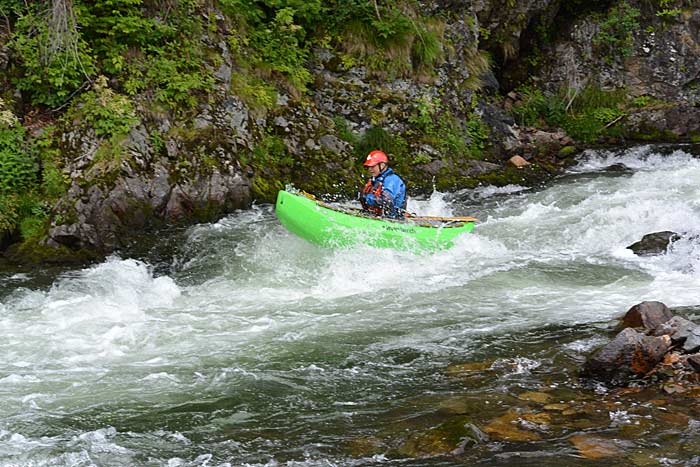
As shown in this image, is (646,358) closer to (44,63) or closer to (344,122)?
(344,122)

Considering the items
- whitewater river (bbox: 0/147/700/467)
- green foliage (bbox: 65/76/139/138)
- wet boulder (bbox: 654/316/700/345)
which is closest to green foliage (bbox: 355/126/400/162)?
whitewater river (bbox: 0/147/700/467)

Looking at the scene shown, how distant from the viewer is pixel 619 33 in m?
17.3

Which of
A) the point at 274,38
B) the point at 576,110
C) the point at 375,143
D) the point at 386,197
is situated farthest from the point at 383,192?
the point at 576,110

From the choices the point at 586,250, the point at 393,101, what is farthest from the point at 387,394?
the point at 393,101

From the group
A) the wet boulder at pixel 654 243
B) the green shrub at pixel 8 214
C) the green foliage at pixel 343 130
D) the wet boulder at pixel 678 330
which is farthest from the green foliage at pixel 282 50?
the wet boulder at pixel 678 330

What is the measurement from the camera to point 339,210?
958 centimetres

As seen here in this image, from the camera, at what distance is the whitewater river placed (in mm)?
4918

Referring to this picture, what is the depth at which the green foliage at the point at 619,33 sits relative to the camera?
1723 centimetres

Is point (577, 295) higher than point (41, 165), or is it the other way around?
point (41, 165)

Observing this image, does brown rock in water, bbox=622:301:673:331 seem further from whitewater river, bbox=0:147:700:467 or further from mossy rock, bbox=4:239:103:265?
mossy rock, bbox=4:239:103:265

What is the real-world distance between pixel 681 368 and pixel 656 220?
5.36m

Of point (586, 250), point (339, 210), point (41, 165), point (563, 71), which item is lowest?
point (586, 250)

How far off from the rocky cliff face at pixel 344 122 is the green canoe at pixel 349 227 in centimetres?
164

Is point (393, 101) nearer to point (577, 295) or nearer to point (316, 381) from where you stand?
point (577, 295)
